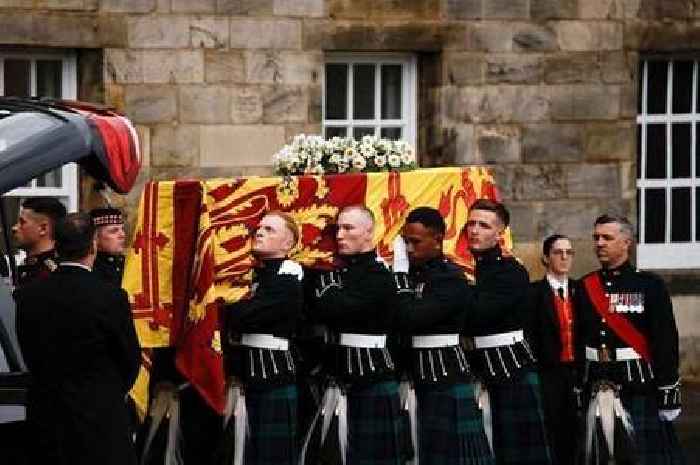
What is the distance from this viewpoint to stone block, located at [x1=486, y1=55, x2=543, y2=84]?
17.9 metres

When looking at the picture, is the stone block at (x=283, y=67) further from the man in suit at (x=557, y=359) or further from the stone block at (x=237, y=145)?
the man in suit at (x=557, y=359)

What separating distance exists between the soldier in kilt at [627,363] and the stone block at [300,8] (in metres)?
5.10

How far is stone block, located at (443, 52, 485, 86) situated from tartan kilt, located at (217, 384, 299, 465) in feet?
20.4

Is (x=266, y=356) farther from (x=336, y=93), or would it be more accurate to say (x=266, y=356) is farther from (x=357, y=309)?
(x=336, y=93)

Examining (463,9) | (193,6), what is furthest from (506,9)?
(193,6)

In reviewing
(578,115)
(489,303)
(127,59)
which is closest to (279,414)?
(489,303)

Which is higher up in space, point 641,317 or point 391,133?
point 391,133

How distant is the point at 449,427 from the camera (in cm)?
1223

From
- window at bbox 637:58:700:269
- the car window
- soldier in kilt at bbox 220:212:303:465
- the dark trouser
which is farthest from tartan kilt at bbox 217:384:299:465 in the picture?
window at bbox 637:58:700:269

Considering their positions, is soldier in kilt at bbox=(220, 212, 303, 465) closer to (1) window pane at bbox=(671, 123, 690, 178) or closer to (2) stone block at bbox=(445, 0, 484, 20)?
(2) stone block at bbox=(445, 0, 484, 20)

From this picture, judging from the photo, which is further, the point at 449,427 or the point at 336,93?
the point at 336,93

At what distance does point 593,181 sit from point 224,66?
316cm

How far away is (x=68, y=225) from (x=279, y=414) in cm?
227

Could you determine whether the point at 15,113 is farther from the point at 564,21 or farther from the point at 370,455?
the point at 564,21
